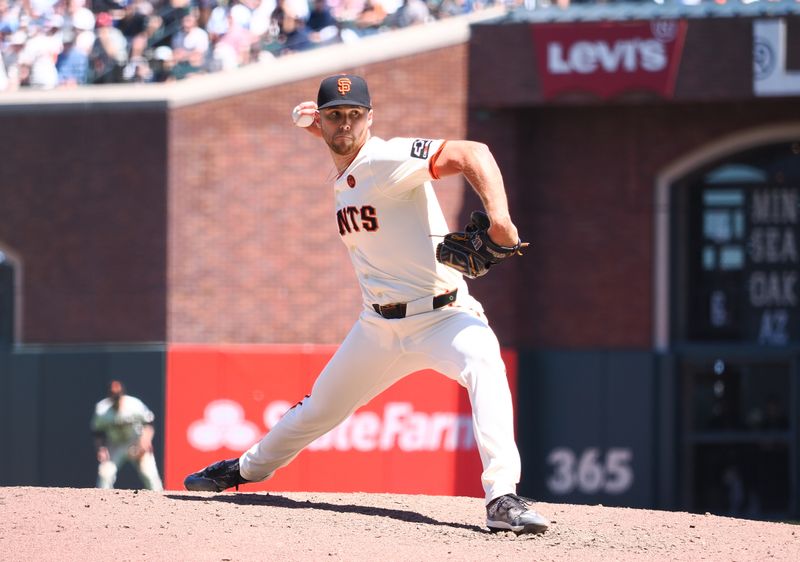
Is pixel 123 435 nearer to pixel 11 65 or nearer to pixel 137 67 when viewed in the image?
pixel 137 67

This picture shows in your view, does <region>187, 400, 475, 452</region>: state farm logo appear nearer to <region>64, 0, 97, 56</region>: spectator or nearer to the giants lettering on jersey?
<region>64, 0, 97, 56</region>: spectator

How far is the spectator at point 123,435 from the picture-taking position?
551 inches

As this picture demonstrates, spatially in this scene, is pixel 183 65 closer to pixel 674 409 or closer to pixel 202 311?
pixel 202 311

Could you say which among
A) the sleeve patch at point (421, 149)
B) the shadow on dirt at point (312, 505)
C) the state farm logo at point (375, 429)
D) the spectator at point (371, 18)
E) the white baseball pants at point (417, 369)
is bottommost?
the state farm logo at point (375, 429)

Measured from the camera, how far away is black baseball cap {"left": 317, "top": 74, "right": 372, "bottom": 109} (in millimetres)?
6238

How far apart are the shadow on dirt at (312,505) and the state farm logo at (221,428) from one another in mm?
8075

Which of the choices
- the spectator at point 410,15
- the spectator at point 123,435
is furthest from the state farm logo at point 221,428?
the spectator at point 410,15

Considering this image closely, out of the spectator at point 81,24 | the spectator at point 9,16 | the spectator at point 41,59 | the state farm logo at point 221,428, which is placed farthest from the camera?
the spectator at point 9,16

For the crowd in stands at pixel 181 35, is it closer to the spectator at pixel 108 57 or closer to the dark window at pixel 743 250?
the spectator at pixel 108 57

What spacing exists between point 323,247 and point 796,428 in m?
6.10

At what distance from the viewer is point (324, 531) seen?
20.0ft

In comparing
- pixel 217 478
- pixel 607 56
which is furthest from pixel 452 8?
pixel 217 478

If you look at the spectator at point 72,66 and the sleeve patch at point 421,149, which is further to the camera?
the spectator at point 72,66

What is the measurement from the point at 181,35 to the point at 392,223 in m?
10.5
